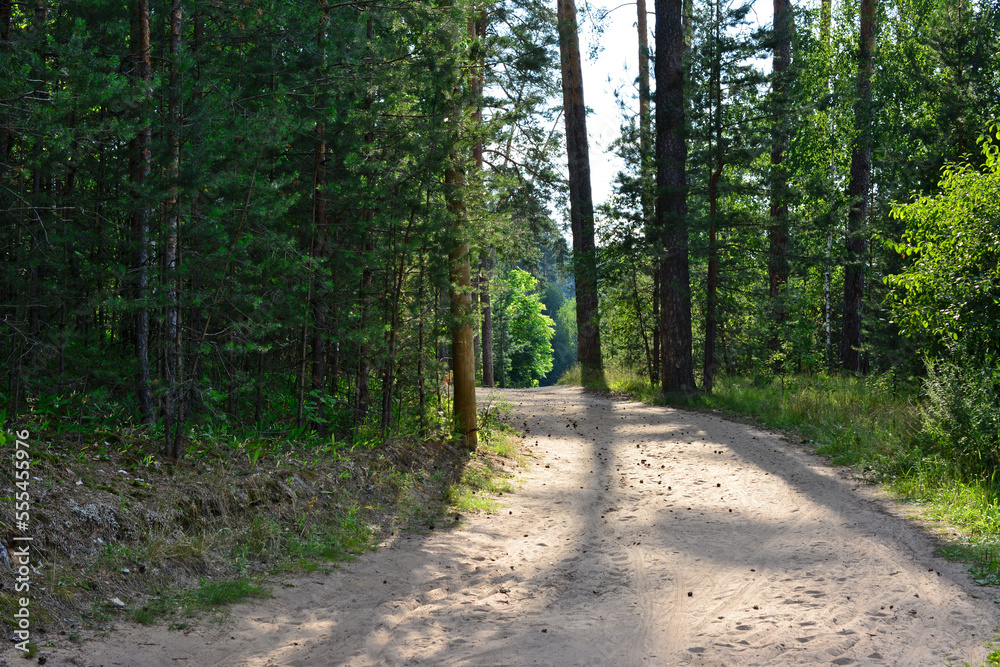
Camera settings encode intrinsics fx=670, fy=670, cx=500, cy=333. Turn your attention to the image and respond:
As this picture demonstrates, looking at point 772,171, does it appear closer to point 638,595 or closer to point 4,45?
point 638,595

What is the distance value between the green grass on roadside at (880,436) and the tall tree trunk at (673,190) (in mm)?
1270

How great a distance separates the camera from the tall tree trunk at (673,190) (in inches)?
679

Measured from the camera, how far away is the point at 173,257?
21.9ft

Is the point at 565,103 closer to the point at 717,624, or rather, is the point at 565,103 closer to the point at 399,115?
the point at 399,115

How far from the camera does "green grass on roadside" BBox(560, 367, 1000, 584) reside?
6.46 meters

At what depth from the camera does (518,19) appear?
1916 cm

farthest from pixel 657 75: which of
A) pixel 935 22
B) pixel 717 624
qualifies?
pixel 717 624

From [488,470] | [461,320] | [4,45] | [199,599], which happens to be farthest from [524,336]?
[199,599]

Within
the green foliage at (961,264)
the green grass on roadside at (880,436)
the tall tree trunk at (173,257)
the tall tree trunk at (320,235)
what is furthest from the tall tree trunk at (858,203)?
the tall tree trunk at (173,257)

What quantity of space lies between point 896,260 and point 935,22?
220 inches

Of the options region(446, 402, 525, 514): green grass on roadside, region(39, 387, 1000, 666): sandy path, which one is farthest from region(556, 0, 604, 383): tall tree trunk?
region(39, 387, 1000, 666): sandy path

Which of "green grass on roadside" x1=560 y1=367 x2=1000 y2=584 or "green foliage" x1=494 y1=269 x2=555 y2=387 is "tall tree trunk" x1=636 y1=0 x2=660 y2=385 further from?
"green foliage" x1=494 y1=269 x2=555 y2=387

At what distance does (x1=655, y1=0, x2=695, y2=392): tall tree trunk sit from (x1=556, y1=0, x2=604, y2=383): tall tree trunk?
16.2 ft

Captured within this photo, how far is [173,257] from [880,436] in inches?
379
